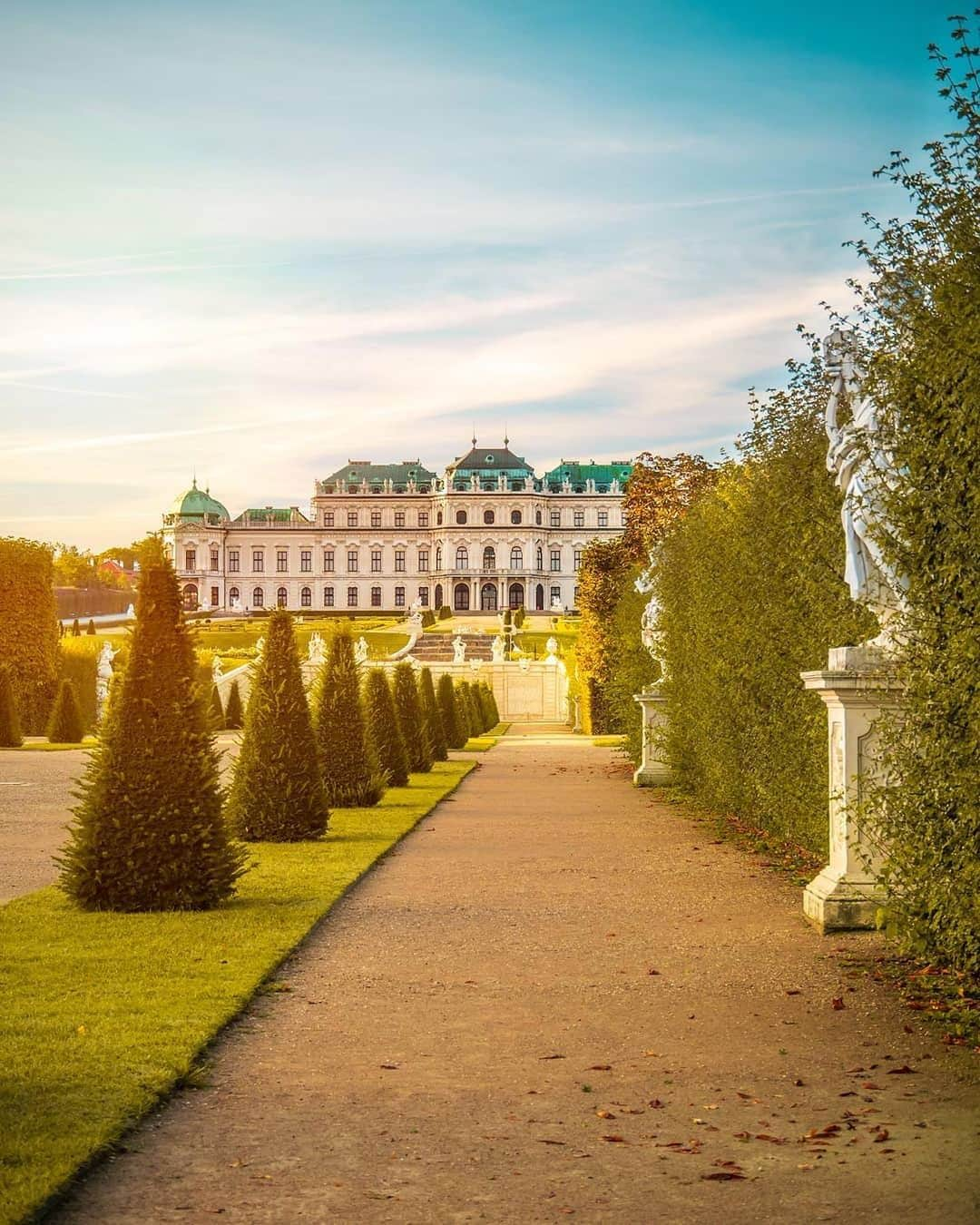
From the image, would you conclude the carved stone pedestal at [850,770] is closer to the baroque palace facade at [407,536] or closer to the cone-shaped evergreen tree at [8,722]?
the cone-shaped evergreen tree at [8,722]

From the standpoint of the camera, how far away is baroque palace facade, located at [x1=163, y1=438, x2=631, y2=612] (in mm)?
112312

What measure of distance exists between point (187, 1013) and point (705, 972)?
2097 millimetres

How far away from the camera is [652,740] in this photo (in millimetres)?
15836

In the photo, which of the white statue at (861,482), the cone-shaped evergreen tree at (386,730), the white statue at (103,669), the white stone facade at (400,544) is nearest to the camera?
the white statue at (861,482)

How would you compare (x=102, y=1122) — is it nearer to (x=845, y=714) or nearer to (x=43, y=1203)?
(x=43, y=1203)

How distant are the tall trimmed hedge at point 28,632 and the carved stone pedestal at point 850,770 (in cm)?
2686

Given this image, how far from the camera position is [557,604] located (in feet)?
372

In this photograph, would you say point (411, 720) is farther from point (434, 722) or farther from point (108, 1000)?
point (108, 1000)

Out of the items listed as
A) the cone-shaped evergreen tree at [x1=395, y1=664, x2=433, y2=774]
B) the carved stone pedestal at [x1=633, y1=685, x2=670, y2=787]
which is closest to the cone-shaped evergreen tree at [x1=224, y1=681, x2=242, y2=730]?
the cone-shaped evergreen tree at [x1=395, y1=664, x2=433, y2=774]

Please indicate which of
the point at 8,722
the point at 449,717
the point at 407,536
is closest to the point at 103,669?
the point at 8,722

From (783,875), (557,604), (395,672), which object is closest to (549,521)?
(557,604)

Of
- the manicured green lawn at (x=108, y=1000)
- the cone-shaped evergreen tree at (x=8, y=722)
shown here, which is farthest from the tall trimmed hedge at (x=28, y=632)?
the manicured green lawn at (x=108, y=1000)

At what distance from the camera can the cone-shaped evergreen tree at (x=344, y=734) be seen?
43.5ft

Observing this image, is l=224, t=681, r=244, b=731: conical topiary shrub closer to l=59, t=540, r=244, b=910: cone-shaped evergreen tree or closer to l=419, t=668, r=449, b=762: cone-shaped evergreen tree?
l=419, t=668, r=449, b=762: cone-shaped evergreen tree
